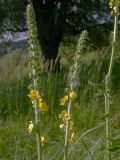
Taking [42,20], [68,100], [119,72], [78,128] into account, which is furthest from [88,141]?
[42,20]

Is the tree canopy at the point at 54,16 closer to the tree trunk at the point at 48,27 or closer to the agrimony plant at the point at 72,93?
the tree trunk at the point at 48,27

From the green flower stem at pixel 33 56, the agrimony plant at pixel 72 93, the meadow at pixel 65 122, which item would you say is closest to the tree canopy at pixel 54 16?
the meadow at pixel 65 122

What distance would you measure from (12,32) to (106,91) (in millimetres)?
13518

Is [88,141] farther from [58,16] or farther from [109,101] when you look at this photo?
[58,16]

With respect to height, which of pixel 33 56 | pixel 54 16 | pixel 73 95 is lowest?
pixel 54 16

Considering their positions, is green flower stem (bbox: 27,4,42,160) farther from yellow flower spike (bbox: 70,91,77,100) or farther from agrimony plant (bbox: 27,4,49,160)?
yellow flower spike (bbox: 70,91,77,100)

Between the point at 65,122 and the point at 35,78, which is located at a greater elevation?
the point at 35,78

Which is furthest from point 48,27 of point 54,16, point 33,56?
point 33,56

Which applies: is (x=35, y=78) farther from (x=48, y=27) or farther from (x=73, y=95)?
(x=48, y=27)

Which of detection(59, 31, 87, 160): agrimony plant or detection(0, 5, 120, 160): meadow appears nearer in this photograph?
detection(0, 5, 120, 160): meadow

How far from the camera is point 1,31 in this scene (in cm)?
1534

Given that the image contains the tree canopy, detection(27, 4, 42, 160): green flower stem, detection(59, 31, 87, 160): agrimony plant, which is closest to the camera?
detection(27, 4, 42, 160): green flower stem

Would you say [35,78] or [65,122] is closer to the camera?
[35,78]

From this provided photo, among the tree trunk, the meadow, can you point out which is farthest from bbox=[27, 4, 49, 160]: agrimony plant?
the tree trunk
